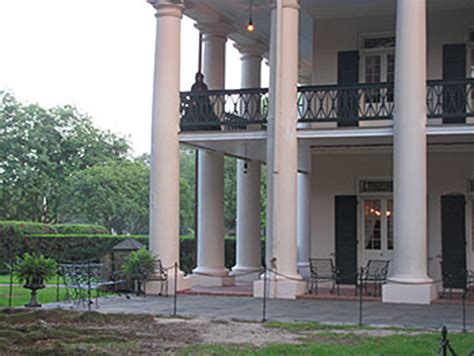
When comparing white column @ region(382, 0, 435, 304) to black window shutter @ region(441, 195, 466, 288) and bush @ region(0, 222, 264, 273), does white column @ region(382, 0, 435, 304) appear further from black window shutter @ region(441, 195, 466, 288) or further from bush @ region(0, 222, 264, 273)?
bush @ region(0, 222, 264, 273)

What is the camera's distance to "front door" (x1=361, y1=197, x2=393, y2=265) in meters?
22.0

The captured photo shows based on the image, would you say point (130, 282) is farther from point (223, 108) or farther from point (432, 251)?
point (432, 251)

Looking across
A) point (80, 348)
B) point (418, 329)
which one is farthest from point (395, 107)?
point (80, 348)

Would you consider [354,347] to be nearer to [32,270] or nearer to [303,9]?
[32,270]

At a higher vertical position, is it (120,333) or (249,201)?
(249,201)

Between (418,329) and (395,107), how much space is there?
6.23 m

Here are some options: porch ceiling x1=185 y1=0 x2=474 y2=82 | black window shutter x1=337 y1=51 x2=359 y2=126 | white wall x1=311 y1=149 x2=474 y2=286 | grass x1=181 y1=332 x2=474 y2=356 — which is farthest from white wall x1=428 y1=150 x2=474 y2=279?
grass x1=181 y1=332 x2=474 y2=356

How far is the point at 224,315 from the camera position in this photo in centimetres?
1513

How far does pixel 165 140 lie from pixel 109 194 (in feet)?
115

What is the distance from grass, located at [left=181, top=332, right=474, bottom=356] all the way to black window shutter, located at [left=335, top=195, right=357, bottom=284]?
9.57 meters

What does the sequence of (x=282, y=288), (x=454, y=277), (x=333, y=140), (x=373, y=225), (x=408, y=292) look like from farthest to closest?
(x=373, y=225)
(x=333, y=140)
(x=454, y=277)
(x=282, y=288)
(x=408, y=292)

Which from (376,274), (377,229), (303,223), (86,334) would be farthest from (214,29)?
(86,334)

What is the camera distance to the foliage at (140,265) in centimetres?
1905

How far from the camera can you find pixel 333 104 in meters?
19.8
